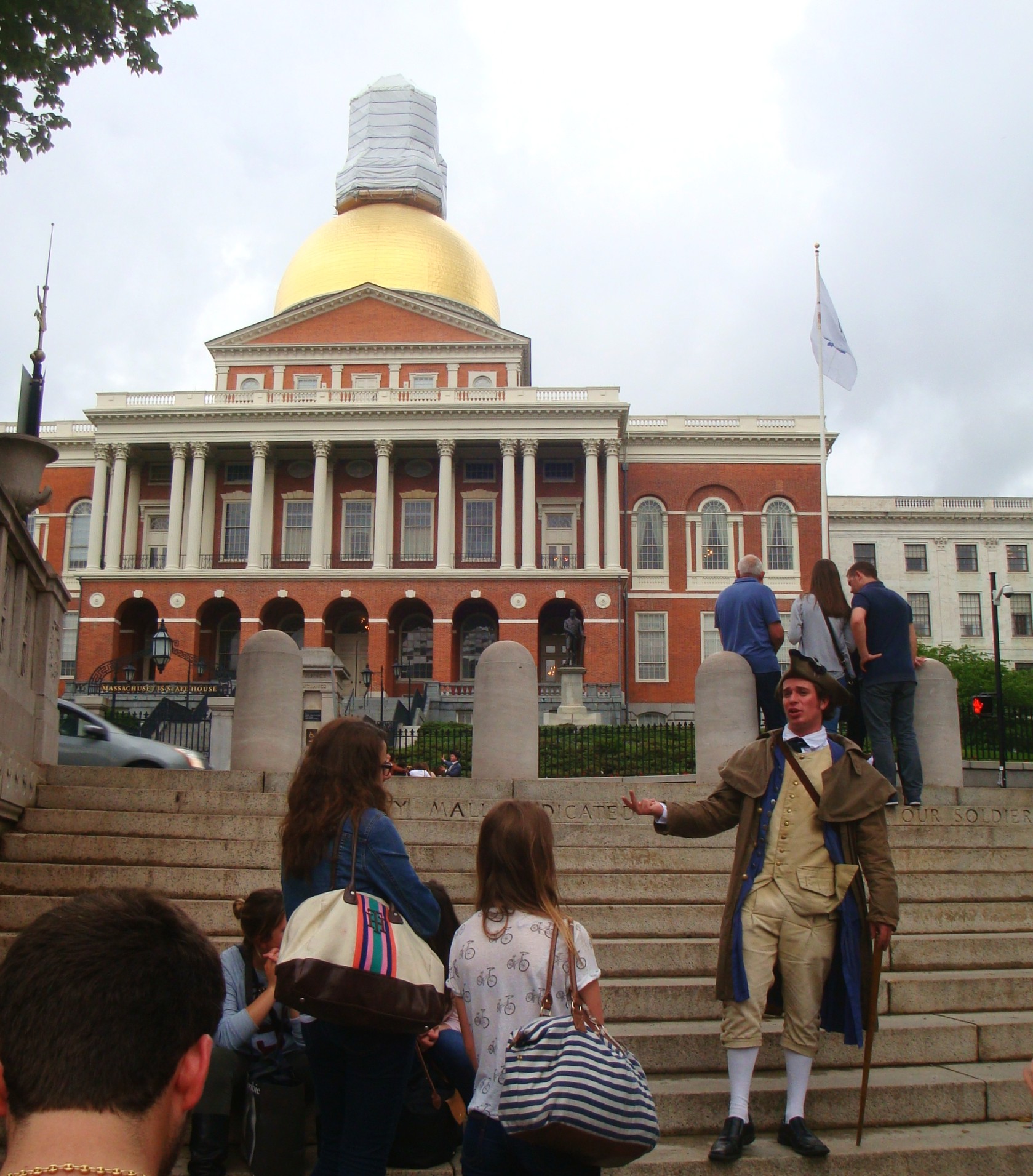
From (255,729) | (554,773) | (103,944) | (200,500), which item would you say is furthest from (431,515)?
(103,944)

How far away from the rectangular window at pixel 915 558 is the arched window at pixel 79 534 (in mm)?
42994

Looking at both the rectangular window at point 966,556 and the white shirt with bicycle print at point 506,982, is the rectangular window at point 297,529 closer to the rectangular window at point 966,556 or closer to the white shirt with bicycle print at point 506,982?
the rectangular window at point 966,556

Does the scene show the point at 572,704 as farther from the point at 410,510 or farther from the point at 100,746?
the point at 100,746

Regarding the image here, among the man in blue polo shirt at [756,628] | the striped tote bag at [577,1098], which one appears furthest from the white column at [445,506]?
the striped tote bag at [577,1098]

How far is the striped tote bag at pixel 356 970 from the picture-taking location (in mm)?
3740

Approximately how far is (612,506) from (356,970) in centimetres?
4903

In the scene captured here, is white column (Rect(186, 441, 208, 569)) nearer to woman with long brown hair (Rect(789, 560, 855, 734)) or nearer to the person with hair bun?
woman with long brown hair (Rect(789, 560, 855, 734))

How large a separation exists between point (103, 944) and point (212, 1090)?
356 cm

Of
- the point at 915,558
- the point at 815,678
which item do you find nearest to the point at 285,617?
the point at 915,558

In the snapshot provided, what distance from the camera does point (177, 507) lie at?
5262 centimetres

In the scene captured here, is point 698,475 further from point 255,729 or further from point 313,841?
point 313,841

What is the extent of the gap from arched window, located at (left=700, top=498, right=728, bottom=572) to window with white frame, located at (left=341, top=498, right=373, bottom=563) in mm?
15492

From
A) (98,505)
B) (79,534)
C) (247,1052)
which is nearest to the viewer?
(247,1052)

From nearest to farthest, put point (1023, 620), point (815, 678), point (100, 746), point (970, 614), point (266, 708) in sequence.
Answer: point (815, 678), point (266, 708), point (100, 746), point (1023, 620), point (970, 614)
